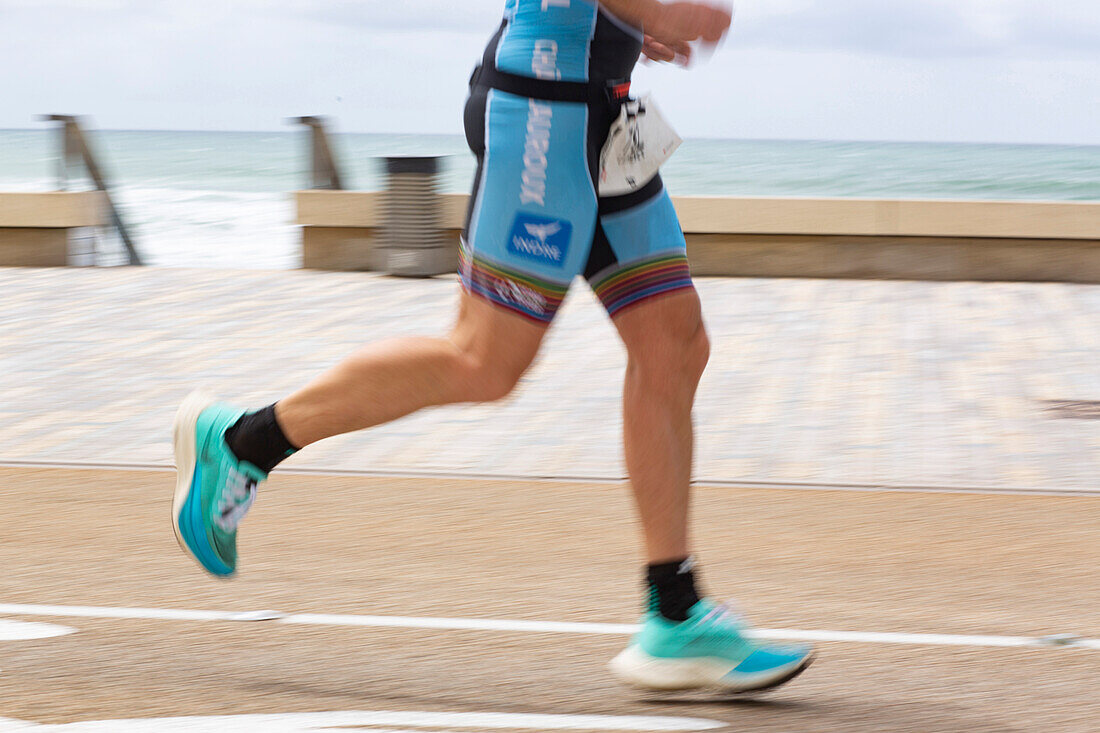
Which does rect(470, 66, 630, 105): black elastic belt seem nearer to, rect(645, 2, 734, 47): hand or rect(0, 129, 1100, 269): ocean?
rect(645, 2, 734, 47): hand

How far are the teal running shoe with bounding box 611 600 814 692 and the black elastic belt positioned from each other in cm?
101

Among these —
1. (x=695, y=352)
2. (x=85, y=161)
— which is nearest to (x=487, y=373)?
(x=695, y=352)

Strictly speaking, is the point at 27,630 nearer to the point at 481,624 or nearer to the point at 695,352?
the point at 481,624

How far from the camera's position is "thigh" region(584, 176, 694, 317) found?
2.76 meters

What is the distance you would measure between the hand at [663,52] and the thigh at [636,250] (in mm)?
254

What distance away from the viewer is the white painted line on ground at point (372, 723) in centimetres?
257

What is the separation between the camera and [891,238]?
40.1ft


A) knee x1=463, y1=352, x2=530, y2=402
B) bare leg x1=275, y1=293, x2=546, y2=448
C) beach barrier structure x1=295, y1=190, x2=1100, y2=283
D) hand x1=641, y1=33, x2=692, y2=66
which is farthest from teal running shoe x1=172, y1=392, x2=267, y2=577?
beach barrier structure x1=295, y1=190, x2=1100, y2=283

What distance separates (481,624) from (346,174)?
35.2ft

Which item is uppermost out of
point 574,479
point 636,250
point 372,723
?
point 636,250

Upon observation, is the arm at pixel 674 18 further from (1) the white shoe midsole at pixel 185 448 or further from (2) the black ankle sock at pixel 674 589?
(1) the white shoe midsole at pixel 185 448

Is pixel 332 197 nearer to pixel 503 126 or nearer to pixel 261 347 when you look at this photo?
pixel 261 347

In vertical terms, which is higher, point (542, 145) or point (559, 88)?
point (559, 88)

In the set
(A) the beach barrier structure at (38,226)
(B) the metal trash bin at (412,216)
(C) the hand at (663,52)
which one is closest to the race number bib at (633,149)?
(C) the hand at (663,52)
